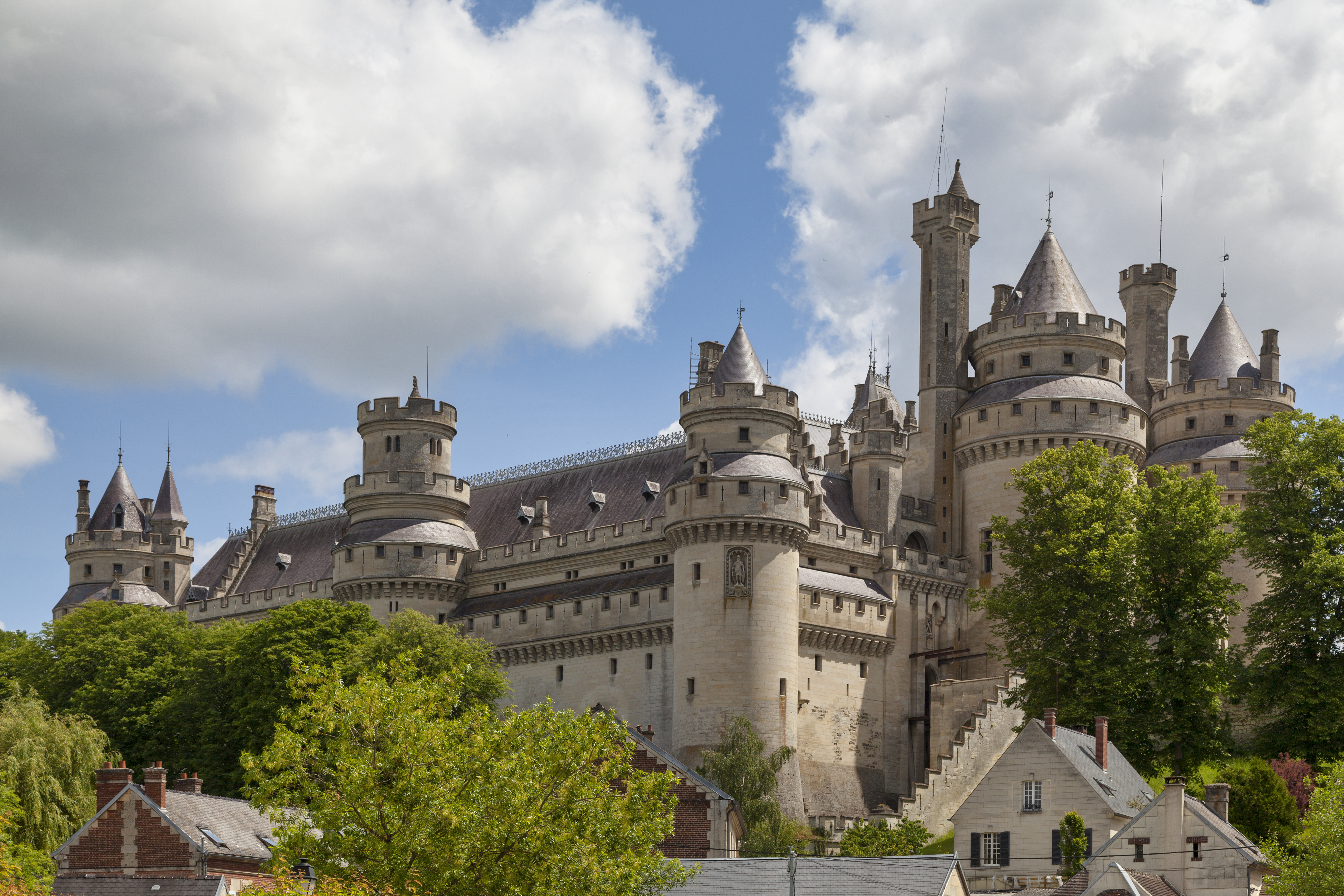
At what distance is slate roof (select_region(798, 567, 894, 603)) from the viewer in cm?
8781

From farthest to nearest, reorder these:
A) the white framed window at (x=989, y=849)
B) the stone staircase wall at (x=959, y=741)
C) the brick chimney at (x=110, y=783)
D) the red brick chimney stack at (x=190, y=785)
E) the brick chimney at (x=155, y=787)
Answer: the stone staircase wall at (x=959, y=741)
the white framed window at (x=989, y=849)
the red brick chimney stack at (x=190, y=785)
the brick chimney at (x=110, y=783)
the brick chimney at (x=155, y=787)

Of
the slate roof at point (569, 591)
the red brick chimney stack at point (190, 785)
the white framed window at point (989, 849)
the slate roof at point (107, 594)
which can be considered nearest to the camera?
the red brick chimney stack at point (190, 785)

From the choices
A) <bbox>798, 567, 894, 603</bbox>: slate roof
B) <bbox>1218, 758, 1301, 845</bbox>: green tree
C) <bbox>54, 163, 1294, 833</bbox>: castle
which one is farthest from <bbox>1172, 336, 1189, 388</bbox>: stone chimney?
<bbox>1218, 758, 1301, 845</bbox>: green tree

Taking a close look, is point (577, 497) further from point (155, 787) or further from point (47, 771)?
point (155, 787)

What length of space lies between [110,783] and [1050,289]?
5060cm

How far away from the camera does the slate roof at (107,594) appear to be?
116812 millimetres

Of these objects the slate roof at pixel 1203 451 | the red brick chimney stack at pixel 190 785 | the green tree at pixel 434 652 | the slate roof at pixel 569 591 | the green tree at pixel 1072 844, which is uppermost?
the slate roof at pixel 1203 451

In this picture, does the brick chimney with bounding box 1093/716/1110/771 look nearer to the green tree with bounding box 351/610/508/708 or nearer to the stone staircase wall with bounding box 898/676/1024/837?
the stone staircase wall with bounding box 898/676/1024/837

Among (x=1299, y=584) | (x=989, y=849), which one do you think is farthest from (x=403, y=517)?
(x=1299, y=584)

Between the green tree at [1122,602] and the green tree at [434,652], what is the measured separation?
20730mm

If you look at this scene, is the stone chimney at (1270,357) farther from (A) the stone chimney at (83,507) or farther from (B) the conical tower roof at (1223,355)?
(A) the stone chimney at (83,507)

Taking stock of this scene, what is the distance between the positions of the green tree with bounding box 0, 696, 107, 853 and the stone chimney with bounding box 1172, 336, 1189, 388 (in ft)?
176

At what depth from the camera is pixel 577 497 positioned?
103 m

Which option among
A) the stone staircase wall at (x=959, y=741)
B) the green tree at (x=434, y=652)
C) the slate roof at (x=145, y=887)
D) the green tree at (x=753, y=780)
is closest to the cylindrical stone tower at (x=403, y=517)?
the green tree at (x=434, y=652)
